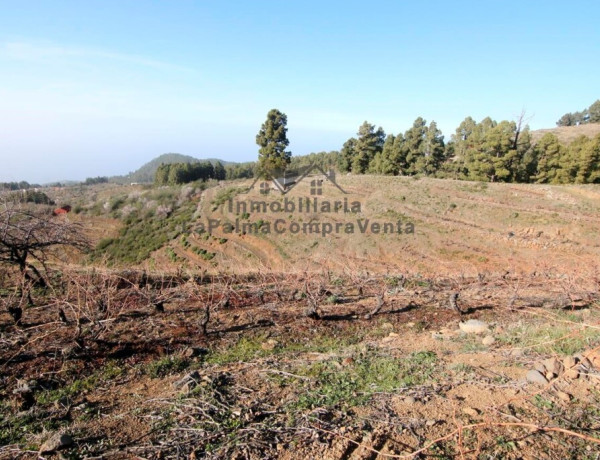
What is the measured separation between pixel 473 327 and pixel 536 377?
212 centimetres

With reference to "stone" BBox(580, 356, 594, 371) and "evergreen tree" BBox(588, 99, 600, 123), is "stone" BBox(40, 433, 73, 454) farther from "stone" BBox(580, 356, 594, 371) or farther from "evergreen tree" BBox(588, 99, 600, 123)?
"evergreen tree" BBox(588, 99, 600, 123)

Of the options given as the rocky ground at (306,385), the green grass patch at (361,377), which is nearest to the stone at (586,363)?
the rocky ground at (306,385)

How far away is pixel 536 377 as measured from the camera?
12.0ft

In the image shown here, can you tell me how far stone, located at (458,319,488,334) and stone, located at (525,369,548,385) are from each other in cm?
199

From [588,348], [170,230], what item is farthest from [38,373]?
[170,230]

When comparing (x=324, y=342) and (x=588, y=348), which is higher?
(x=588, y=348)

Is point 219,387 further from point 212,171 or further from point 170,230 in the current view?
point 212,171

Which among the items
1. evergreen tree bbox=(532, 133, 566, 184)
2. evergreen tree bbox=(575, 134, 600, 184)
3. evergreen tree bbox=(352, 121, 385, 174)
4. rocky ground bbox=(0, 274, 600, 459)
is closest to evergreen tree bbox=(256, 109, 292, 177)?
evergreen tree bbox=(352, 121, 385, 174)

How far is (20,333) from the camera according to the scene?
5.68 meters

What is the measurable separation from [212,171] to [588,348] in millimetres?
59170

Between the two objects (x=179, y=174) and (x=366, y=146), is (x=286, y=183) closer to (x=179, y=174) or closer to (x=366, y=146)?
(x=366, y=146)

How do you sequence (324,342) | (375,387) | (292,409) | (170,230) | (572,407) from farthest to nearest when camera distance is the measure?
(170,230) → (324,342) → (375,387) → (292,409) → (572,407)

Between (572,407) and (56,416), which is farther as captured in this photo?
(56,416)

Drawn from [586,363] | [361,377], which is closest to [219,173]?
[361,377]
